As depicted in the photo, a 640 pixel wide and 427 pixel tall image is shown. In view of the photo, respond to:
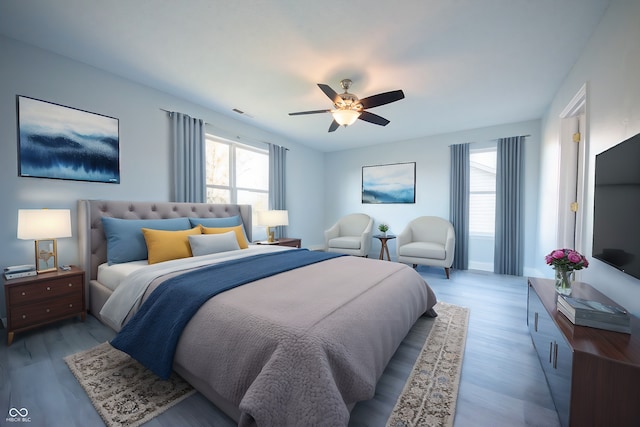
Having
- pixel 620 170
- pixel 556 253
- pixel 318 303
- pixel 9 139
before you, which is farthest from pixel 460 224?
pixel 9 139

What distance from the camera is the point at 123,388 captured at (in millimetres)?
1500

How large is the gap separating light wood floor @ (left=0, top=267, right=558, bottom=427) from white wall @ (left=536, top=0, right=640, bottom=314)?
739mm

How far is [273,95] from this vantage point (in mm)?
3234

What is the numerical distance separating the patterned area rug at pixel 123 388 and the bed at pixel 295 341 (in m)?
0.14

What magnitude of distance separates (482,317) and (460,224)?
8.05 feet

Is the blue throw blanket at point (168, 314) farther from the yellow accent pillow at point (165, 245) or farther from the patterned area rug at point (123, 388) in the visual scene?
the yellow accent pillow at point (165, 245)

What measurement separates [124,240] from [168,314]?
4.85 ft

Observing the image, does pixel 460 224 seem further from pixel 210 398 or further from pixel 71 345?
pixel 71 345

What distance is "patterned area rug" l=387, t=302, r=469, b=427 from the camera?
4.30 feet

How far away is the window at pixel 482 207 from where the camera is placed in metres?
4.58

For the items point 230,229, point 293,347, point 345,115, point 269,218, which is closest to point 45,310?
point 230,229

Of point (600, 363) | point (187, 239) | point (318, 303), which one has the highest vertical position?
point (187, 239)

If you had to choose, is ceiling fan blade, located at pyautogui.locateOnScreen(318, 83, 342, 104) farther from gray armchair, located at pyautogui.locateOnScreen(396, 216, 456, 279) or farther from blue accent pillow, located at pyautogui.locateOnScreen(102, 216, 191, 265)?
gray armchair, located at pyautogui.locateOnScreen(396, 216, 456, 279)

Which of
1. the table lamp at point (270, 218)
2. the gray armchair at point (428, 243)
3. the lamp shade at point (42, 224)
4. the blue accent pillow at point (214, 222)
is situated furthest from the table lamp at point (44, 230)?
the gray armchair at point (428, 243)
